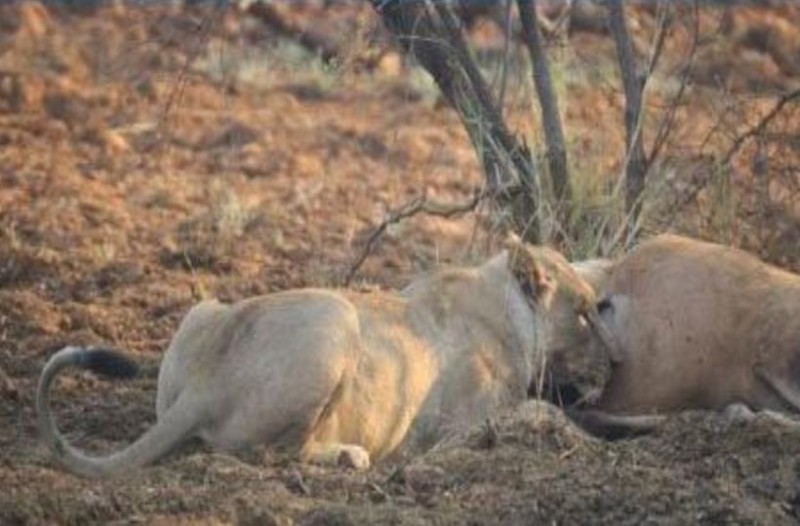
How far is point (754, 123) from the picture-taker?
32.5 feet

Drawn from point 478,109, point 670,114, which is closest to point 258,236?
point 478,109

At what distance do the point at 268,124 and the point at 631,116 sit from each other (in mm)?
4954

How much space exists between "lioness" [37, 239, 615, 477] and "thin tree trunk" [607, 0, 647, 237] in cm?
118

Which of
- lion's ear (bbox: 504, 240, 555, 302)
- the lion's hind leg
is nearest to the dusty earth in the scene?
the lion's hind leg

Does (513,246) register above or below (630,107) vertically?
below

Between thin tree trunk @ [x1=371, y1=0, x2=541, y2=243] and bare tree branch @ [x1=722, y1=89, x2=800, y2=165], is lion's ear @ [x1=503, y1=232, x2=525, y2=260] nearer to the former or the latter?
thin tree trunk @ [x1=371, y1=0, x2=541, y2=243]

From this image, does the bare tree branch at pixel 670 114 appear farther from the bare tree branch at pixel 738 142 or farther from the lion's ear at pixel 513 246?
the lion's ear at pixel 513 246

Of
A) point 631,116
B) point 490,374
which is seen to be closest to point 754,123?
point 631,116

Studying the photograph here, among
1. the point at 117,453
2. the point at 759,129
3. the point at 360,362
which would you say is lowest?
the point at 117,453

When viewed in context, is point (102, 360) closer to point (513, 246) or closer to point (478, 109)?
point (513, 246)

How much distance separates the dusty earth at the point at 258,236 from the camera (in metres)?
5.89

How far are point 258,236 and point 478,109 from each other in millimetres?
2391

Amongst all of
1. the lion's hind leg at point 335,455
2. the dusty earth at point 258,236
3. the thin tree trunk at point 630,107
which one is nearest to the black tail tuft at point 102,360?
the dusty earth at point 258,236

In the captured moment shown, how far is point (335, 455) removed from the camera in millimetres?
6633
